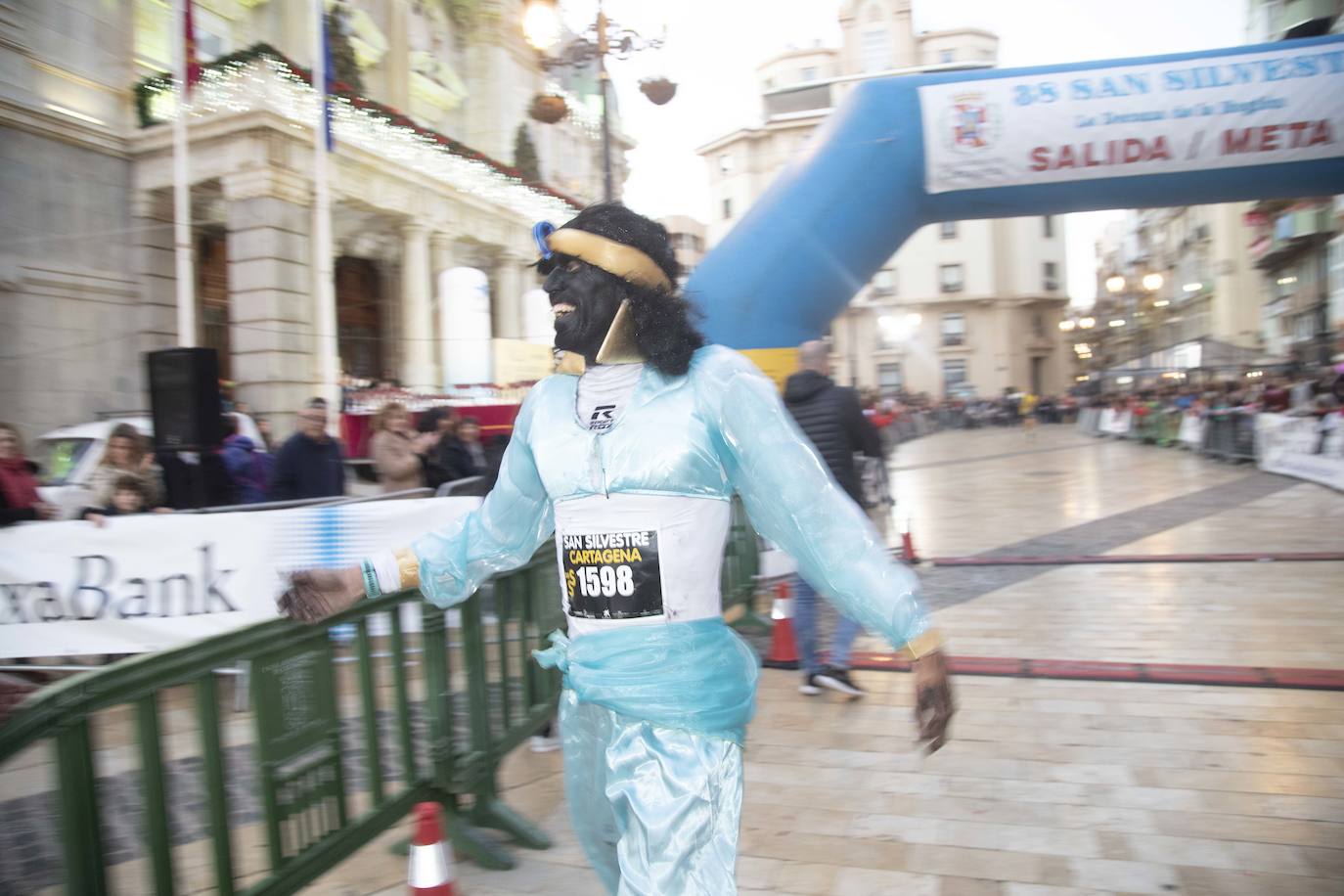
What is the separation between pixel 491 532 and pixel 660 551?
0.51 m

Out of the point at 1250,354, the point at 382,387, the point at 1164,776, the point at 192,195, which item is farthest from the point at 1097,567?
the point at 1250,354

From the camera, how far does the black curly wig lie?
1.98 meters

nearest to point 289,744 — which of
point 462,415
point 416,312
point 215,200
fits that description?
point 462,415

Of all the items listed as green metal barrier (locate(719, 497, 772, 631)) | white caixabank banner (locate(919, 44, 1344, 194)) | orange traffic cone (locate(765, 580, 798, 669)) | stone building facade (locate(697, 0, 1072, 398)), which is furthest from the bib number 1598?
stone building facade (locate(697, 0, 1072, 398))

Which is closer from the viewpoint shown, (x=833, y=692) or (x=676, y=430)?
(x=676, y=430)

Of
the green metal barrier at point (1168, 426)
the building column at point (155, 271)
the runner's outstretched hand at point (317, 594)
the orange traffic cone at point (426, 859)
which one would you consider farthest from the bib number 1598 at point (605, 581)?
the green metal barrier at point (1168, 426)

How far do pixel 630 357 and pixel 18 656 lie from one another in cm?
493

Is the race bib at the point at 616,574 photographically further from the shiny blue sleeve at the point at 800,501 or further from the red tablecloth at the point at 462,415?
the red tablecloth at the point at 462,415

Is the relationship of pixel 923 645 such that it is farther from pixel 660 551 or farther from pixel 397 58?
pixel 397 58

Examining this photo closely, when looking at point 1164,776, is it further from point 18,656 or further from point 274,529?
point 18,656

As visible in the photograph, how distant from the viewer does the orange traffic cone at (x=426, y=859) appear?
2.26 m

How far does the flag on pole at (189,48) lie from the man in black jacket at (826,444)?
9.85m

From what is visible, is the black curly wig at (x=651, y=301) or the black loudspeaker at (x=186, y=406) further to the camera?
the black loudspeaker at (x=186, y=406)

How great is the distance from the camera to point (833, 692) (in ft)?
16.4
